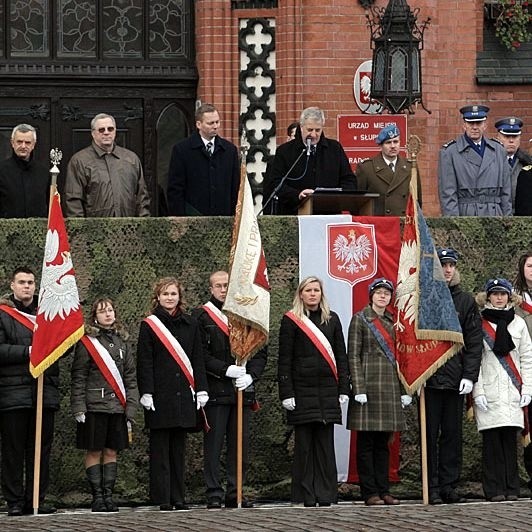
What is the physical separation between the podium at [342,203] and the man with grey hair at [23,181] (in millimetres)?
2237

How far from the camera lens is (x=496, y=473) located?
17.5 m

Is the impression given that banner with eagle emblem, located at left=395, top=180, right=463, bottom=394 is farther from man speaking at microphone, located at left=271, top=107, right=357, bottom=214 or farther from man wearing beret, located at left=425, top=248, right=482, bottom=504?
man speaking at microphone, located at left=271, top=107, right=357, bottom=214

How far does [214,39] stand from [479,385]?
7.29 m

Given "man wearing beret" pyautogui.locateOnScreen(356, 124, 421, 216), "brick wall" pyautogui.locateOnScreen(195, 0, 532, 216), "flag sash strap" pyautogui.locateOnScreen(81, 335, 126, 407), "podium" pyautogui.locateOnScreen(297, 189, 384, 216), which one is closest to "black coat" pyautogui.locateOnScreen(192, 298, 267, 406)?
"flag sash strap" pyautogui.locateOnScreen(81, 335, 126, 407)

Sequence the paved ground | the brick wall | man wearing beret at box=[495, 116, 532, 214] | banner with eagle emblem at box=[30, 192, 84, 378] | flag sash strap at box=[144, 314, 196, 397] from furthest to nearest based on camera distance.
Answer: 1. the brick wall
2. man wearing beret at box=[495, 116, 532, 214]
3. flag sash strap at box=[144, 314, 196, 397]
4. banner with eagle emblem at box=[30, 192, 84, 378]
5. the paved ground

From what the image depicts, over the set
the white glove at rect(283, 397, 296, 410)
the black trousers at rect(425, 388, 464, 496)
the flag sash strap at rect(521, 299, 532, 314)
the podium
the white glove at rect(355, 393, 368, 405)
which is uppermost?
the podium

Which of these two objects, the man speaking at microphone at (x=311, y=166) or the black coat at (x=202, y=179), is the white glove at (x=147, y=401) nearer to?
the black coat at (x=202, y=179)

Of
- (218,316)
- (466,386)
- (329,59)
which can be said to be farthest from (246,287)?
(329,59)

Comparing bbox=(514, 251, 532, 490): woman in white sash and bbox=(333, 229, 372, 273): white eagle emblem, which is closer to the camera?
bbox=(514, 251, 532, 490): woman in white sash

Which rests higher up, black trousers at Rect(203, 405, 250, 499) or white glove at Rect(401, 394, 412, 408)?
white glove at Rect(401, 394, 412, 408)

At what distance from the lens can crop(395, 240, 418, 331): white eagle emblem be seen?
17.6 meters

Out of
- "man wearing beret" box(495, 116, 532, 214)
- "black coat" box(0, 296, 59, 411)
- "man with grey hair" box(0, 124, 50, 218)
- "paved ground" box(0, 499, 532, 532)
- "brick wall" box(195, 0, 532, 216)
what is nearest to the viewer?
"paved ground" box(0, 499, 532, 532)

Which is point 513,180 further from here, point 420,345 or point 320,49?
point 320,49

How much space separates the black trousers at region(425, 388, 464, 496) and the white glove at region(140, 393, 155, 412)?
227 centimetres
